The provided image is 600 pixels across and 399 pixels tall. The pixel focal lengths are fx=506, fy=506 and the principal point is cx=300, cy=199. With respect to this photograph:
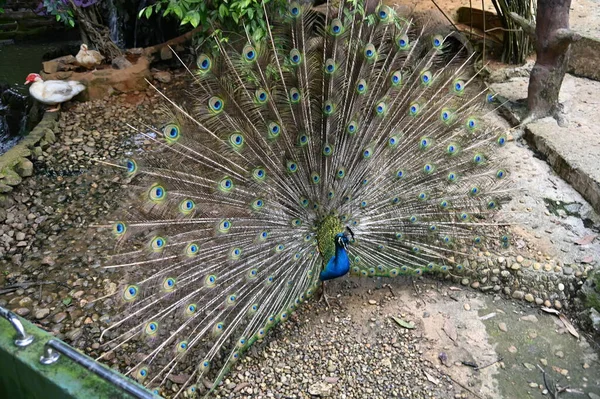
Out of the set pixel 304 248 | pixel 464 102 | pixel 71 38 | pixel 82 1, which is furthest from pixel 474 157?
pixel 71 38

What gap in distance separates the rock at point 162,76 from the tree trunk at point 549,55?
13.1 ft

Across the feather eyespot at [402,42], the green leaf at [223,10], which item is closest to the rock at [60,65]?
the green leaf at [223,10]

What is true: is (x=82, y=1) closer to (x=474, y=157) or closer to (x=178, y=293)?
(x=178, y=293)

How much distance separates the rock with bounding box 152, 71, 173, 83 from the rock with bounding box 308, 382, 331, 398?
4.27 metres

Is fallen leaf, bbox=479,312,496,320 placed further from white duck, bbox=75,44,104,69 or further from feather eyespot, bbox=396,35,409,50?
white duck, bbox=75,44,104,69

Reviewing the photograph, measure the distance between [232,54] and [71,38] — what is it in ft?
22.0

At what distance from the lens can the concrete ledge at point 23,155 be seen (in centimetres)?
438

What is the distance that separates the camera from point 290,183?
3115 millimetres

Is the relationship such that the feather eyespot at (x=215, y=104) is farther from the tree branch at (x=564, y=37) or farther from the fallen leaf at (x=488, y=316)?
the tree branch at (x=564, y=37)

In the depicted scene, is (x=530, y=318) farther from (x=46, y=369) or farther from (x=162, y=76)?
(x=162, y=76)

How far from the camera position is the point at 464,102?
3508 mm

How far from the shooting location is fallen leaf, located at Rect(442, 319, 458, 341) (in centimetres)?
329

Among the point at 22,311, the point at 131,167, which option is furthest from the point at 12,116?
the point at 131,167

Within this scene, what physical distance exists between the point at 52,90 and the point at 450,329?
453cm
